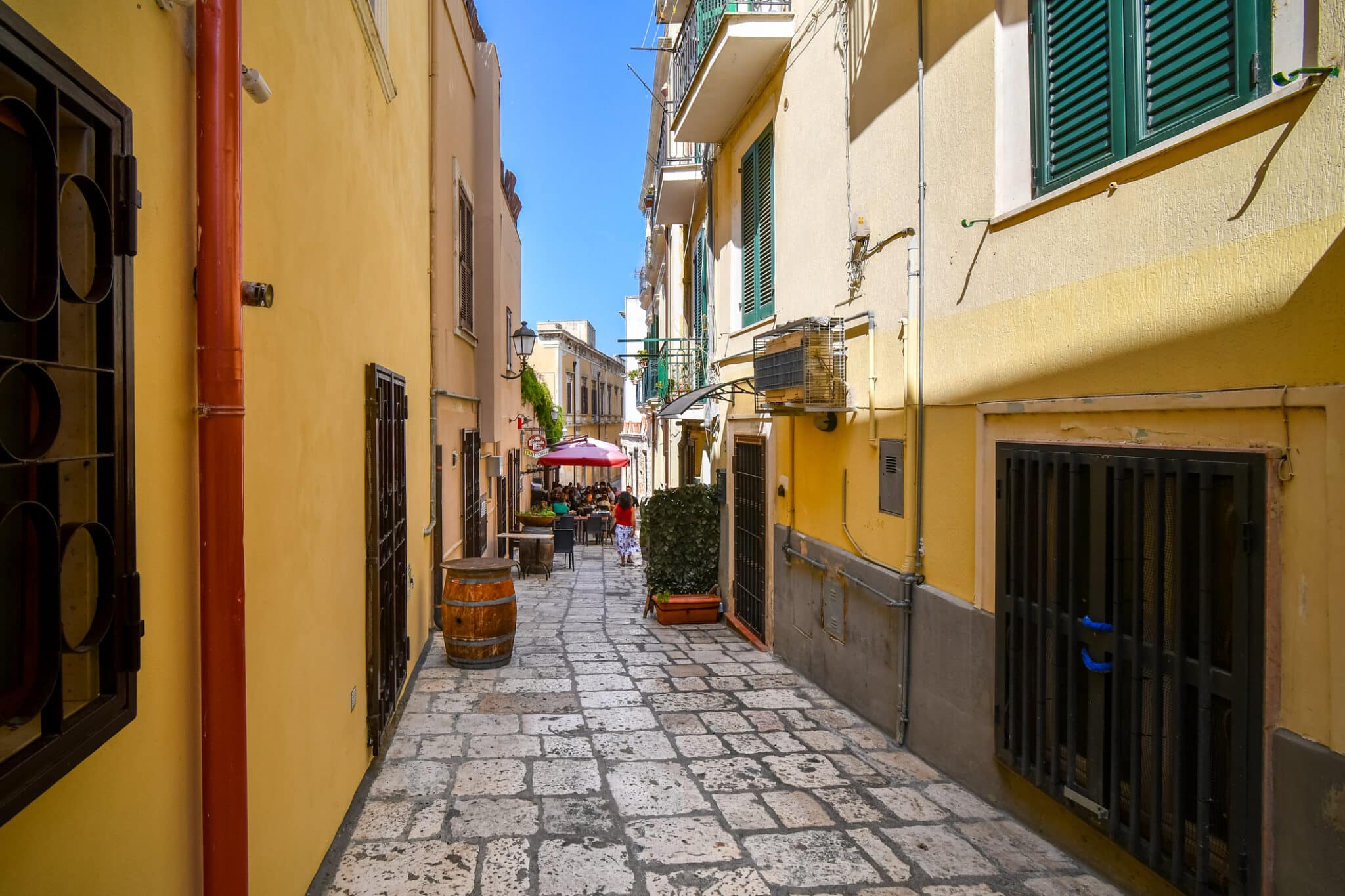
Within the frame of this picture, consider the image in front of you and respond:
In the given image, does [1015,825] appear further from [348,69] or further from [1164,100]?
[348,69]

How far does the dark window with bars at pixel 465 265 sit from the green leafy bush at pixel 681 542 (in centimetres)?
361

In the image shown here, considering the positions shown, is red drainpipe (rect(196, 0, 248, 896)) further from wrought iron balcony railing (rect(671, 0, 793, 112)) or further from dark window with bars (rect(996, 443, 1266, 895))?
wrought iron balcony railing (rect(671, 0, 793, 112))

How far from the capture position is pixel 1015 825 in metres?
4.66

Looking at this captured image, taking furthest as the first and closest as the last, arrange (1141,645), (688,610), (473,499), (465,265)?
(473,499) → (465,265) → (688,610) → (1141,645)

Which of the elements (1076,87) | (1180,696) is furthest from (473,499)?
(1180,696)

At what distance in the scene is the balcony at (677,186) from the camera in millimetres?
13844

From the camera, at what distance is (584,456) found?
18.8 m

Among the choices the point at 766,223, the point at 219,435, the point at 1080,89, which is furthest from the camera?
the point at 766,223

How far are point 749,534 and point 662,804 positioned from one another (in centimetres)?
578

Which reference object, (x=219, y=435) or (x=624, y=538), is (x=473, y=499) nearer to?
(x=624, y=538)

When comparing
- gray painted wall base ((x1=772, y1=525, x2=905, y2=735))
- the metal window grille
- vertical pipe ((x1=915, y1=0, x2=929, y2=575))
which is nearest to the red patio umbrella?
gray painted wall base ((x1=772, y1=525, x2=905, y2=735))

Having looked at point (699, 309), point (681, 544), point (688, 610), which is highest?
point (699, 309)

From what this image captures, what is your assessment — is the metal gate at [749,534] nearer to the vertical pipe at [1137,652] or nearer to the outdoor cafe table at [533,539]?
the outdoor cafe table at [533,539]

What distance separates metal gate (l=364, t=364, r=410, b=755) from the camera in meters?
5.41
